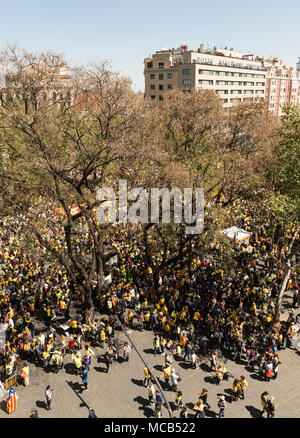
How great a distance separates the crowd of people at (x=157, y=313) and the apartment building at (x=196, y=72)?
53.9m

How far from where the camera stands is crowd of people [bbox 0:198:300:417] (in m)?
16.2

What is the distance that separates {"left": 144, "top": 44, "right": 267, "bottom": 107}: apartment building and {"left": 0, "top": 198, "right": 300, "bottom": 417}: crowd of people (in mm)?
53895

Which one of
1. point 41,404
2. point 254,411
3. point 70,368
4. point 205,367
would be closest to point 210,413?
point 254,411

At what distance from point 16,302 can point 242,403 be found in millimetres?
14216

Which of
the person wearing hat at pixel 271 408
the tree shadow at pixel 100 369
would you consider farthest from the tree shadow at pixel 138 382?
the person wearing hat at pixel 271 408

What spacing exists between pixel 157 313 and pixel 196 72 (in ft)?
208

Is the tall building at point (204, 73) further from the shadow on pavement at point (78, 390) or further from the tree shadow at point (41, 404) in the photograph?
the tree shadow at point (41, 404)

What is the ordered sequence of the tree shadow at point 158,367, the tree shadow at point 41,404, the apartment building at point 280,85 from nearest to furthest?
1. the tree shadow at point 41,404
2. the tree shadow at point 158,367
3. the apartment building at point 280,85

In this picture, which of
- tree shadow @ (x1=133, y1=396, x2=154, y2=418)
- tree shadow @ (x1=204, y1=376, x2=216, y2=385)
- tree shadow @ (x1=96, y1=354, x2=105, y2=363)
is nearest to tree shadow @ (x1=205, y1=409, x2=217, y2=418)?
tree shadow @ (x1=204, y1=376, x2=216, y2=385)

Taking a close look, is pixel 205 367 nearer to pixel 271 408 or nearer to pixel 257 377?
pixel 257 377

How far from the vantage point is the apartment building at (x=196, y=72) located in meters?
70.9

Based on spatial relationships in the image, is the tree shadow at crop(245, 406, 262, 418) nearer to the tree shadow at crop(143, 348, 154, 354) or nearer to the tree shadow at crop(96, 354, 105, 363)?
the tree shadow at crop(143, 348, 154, 354)

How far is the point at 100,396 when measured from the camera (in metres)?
14.4
